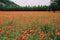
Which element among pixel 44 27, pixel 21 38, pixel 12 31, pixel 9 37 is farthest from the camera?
pixel 44 27

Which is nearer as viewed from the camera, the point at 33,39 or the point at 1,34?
the point at 33,39

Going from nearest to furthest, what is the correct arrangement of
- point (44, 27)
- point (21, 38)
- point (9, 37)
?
point (21, 38), point (9, 37), point (44, 27)

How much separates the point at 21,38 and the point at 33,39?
17cm

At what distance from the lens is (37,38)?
2986mm

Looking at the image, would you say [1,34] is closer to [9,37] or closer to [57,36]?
[9,37]

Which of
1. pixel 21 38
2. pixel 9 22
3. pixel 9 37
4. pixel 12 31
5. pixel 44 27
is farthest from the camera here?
pixel 9 22

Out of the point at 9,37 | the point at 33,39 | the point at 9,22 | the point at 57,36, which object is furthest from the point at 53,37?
the point at 9,22

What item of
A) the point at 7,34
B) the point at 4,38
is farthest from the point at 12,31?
the point at 4,38

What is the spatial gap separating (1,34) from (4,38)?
33 cm

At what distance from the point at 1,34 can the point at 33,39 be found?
0.62 m

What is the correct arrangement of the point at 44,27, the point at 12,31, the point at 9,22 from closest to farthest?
the point at 12,31 < the point at 44,27 < the point at 9,22

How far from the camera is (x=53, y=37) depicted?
307cm

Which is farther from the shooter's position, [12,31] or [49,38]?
[12,31]

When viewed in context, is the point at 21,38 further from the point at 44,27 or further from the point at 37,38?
the point at 44,27
